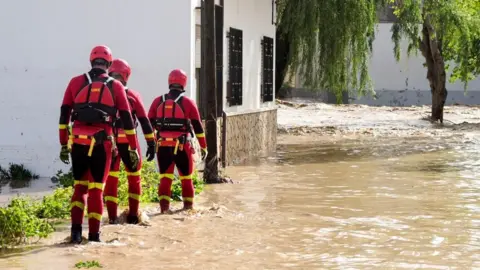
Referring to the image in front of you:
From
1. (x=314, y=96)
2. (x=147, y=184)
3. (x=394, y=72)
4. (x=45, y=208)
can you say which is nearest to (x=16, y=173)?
(x=147, y=184)

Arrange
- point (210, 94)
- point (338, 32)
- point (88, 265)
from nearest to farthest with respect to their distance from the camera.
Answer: point (88, 265)
point (210, 94)
point (338, 32)

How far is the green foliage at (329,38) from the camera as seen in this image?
73.0ft

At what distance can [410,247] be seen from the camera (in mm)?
9156

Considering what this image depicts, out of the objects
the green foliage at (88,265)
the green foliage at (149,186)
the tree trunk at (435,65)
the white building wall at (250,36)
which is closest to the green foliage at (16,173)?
the green foliage at (149,186)

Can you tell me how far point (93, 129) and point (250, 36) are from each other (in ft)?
34.1

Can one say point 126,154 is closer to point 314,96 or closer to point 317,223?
point 317,223

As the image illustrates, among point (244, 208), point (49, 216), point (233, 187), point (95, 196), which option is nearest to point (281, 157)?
point (233, 187)

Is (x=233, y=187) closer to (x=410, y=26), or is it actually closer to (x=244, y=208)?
(x=244, y=208)

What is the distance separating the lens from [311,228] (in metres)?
10.4

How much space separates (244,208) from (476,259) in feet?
13.0

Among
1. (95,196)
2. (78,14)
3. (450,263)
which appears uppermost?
(78,14)

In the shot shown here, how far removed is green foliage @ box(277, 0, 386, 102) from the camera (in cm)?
2227

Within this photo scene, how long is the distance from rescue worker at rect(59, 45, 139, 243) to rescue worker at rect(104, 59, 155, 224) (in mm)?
501

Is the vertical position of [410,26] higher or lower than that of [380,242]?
higher
